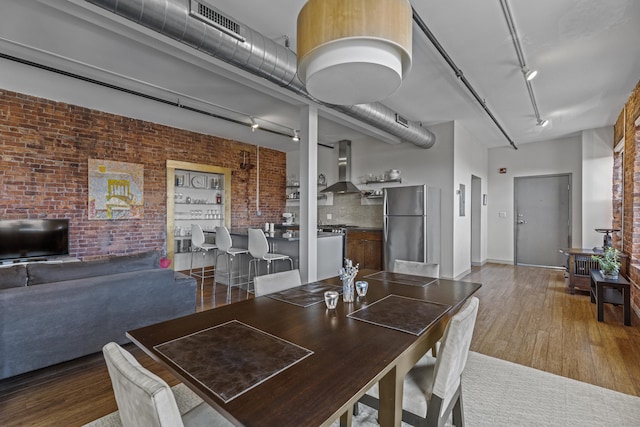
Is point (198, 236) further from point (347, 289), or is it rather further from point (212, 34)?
point (347, 289)

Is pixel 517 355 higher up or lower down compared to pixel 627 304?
lower down

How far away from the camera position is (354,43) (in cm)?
122

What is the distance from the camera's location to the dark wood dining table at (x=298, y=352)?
88 cm

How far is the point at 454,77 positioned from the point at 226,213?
5153 mm

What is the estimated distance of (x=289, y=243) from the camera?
461 cm

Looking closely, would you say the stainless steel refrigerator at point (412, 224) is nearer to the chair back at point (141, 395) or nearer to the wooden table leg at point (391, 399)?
the wooden table leg at point (391, 399)

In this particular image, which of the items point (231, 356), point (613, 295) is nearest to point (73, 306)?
point (231, 356)

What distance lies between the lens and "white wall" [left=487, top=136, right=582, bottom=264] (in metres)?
6.43

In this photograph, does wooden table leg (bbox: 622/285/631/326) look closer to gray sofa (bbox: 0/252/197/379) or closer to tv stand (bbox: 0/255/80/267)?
gray sofa (bbox: 0/252/197/379)

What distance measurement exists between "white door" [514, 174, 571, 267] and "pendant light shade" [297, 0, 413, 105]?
7189 mm

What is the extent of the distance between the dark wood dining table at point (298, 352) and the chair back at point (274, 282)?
0.68ft

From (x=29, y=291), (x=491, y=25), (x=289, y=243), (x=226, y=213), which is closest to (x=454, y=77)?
(x=491, y=25)

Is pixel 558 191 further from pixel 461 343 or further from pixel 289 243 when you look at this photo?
pixel 461 343

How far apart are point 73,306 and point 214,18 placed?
2.40 metres
